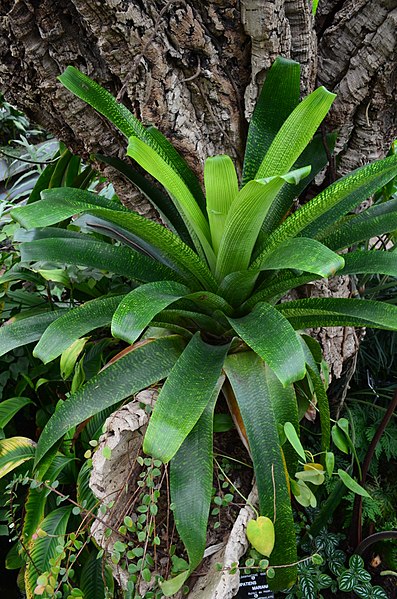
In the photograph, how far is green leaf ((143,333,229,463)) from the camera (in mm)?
717

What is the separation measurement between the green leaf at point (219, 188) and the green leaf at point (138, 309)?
0.52 ft

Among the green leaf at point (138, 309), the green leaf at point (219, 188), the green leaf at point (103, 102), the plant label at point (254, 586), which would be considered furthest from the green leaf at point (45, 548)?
the green leaf at point (103, 102)

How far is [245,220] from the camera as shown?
0.79 meters

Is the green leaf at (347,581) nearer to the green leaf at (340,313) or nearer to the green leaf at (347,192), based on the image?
the green leaf at (340,313)

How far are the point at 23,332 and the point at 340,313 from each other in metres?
0.59

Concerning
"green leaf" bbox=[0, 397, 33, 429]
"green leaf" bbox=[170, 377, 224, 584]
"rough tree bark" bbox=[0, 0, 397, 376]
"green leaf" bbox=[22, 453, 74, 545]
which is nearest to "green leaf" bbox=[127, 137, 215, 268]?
"rough tree bark" bbox=[0, 0, 397, 376]

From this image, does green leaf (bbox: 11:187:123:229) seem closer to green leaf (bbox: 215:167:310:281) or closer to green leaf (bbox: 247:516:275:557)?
green leaf (bbox: 215:167:310:281)

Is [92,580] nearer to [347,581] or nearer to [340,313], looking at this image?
[347,581]

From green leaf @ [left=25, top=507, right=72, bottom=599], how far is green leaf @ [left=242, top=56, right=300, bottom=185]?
2.98 ft

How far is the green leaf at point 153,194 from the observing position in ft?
3.45

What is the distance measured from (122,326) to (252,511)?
1.35ft

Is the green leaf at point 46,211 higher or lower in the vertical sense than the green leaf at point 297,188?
higher

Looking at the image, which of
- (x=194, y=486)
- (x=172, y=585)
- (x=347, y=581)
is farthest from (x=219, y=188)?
(x=347, y=581)

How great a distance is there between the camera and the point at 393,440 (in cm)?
148
